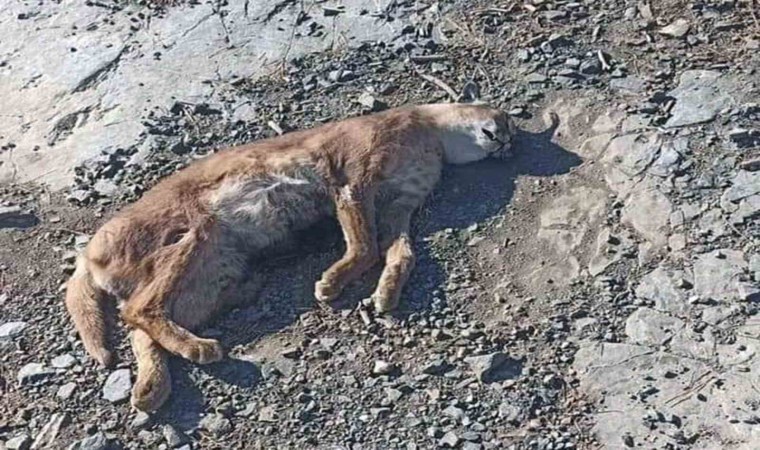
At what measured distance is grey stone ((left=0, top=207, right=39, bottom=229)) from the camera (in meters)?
6.32

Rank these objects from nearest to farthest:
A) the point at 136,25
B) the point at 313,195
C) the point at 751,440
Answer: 1. the point at 751,440
2. the point at 313,195
3. the point at 136,25

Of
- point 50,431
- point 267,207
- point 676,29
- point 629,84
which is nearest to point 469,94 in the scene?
point 629,84

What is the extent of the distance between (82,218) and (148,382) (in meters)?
1.53

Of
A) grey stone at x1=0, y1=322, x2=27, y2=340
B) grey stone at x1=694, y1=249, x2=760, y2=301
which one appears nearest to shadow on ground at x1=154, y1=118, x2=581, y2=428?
grey stone at x1=0, y1=322, x2=27, y2=340

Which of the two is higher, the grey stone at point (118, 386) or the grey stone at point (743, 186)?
the grey stone at point (118, 386)

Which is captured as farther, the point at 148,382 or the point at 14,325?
the point at 14,325

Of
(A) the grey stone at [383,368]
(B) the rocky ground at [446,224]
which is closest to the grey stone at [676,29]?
(B) the rocky ground at [446,224]

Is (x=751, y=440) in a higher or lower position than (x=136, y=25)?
lower

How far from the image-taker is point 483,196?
605 centimetres

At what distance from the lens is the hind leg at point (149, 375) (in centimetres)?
500

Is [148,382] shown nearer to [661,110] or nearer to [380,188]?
[380,188]

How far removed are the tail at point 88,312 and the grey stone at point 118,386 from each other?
0.08 m

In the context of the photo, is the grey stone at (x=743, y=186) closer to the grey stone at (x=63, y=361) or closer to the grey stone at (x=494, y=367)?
the grey stone at (x=494, y=367)

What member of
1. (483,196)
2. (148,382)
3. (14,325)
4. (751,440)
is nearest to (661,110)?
(483,196)
